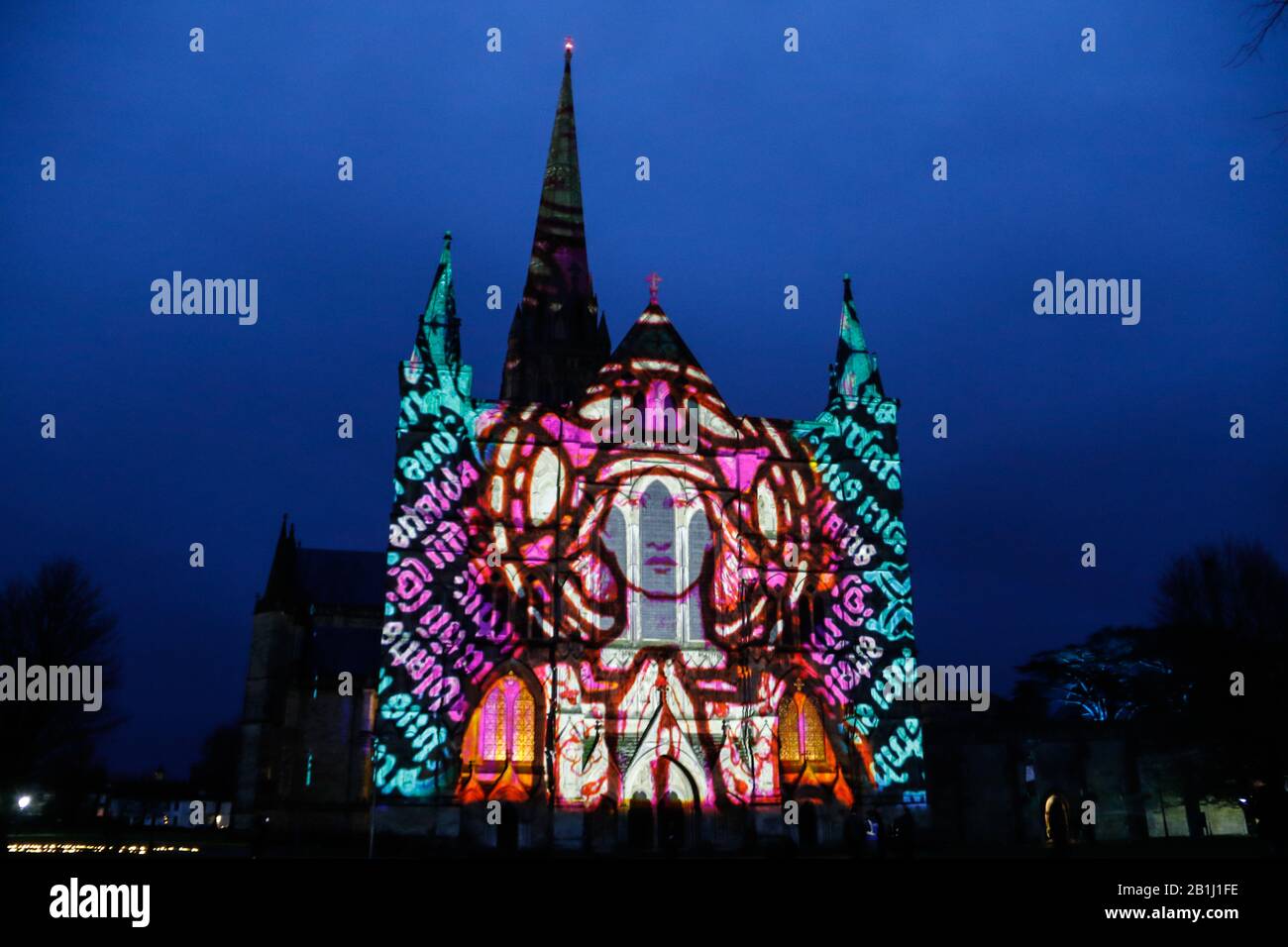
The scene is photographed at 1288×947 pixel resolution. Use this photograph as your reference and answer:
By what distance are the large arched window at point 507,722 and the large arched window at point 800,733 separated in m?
8.39

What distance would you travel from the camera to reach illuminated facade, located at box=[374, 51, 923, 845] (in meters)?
32.0

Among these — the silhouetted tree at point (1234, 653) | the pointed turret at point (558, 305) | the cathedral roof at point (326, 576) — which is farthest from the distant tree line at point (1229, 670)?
the cathedral roof at point (326, 576)

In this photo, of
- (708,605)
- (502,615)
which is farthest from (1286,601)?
(502,615)

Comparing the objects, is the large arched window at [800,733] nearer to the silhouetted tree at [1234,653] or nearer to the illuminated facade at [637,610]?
the illuminated facade at [637,610]

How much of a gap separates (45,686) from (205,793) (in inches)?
2337

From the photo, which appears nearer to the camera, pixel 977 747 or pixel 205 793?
pixel 977 747

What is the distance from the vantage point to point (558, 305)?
5047 cm

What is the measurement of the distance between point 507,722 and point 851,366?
19.0 m

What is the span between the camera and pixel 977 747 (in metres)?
38.6

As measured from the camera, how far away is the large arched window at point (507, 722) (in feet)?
106

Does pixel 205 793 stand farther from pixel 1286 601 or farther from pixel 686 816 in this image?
pixel 1286 601

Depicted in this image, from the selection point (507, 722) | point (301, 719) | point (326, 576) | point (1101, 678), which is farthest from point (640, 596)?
point (1101, 678)

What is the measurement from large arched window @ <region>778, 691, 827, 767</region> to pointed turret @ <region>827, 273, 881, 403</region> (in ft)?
39.1

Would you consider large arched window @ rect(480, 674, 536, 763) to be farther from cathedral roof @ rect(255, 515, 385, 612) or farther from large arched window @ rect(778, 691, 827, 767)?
cathedral roof @ rect(255, 515, 385, 612)
